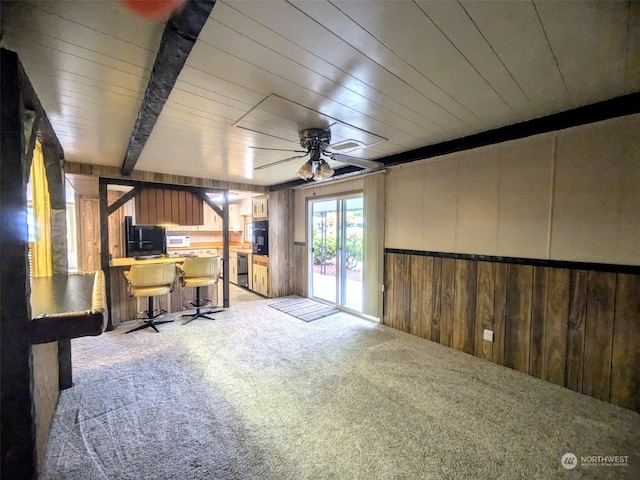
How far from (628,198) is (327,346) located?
3.11 m

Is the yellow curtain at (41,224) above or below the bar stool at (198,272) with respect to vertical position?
above

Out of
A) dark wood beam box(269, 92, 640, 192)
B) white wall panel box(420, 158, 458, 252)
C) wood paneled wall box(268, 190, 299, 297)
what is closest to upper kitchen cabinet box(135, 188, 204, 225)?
wood paneled wall box(268, 190, 299, 297)

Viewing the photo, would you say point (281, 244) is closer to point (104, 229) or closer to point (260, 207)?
point (260, 207)

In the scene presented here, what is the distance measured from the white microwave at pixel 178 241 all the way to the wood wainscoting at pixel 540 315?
570 cm

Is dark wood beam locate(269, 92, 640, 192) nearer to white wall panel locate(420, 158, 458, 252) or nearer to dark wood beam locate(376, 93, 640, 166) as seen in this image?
dark wood beam locate(376, 93, 640, 166)

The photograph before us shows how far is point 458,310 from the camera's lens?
3.23 metres

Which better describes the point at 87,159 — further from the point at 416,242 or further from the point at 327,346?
the point at 416,242

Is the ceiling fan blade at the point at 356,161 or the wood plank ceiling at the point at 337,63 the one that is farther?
the ceiling fan blade at the point at 356,161

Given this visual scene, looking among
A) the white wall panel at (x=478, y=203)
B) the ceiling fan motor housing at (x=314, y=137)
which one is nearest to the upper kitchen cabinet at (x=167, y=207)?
the ceiling fan motor housing at (x=314, y=137)

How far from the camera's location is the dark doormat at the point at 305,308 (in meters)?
4.52

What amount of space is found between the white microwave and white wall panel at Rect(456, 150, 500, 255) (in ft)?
20.8

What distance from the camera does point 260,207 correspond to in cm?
601

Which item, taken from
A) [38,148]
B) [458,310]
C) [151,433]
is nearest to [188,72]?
[38,148]

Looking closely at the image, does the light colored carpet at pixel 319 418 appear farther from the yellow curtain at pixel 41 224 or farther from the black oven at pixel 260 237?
the black oven at pixel 260 237
